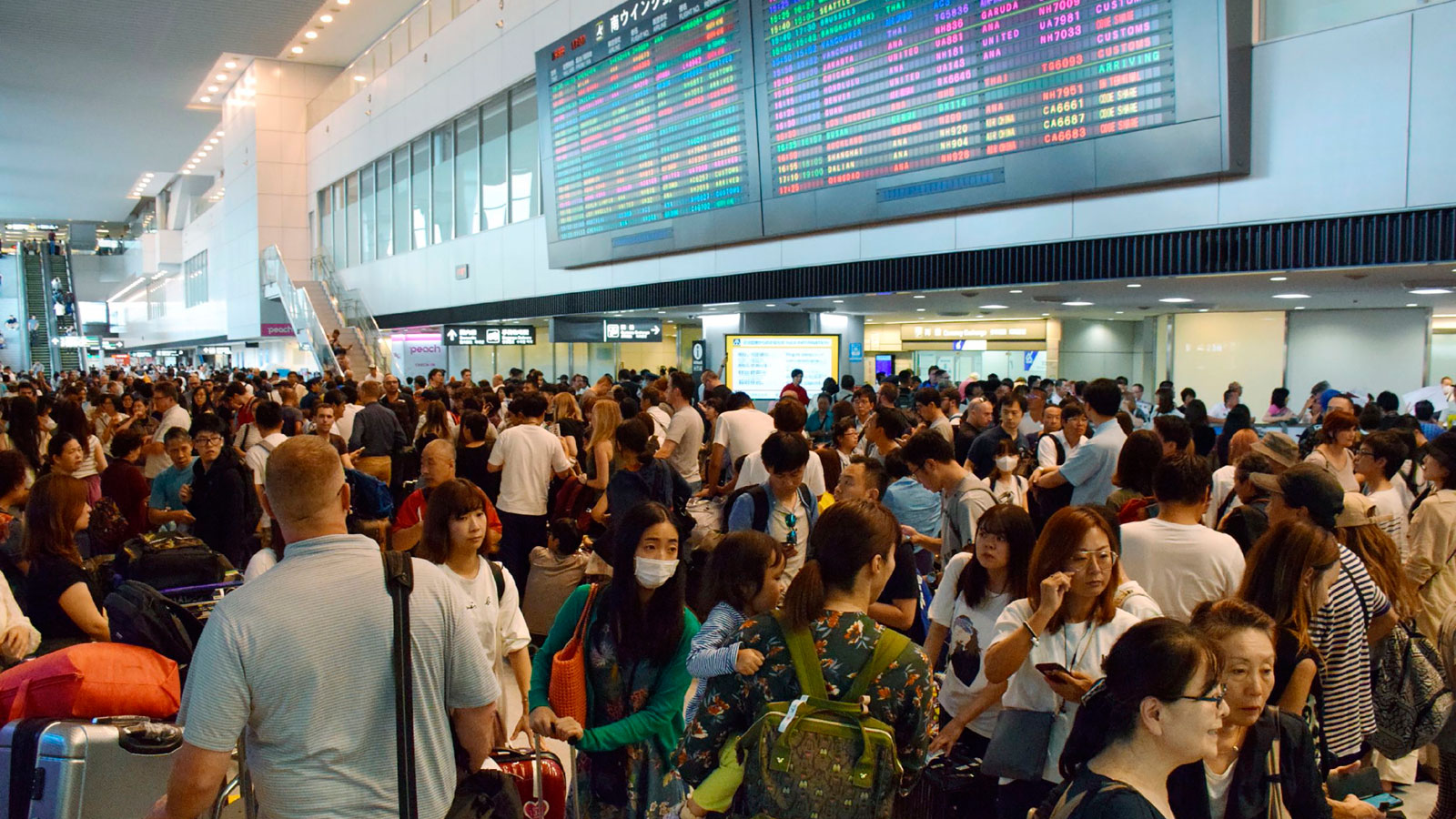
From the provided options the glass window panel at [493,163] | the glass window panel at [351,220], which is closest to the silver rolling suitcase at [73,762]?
the glass window panel at [493,163]

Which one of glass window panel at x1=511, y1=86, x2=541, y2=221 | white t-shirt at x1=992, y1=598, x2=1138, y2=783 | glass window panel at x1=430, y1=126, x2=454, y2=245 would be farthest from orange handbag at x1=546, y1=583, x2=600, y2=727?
glass window panel at x1=430, y1=126, x2=454, y2=245

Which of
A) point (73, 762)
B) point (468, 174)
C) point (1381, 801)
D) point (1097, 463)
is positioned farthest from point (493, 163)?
point (1381, 801)

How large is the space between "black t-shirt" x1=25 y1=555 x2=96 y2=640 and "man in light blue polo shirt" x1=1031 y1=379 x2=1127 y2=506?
4.86m

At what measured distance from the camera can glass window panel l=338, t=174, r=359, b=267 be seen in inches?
1009

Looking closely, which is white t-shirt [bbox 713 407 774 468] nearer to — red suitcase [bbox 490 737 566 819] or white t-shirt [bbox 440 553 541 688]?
white t-shirt [bbox 440 553 541 688]

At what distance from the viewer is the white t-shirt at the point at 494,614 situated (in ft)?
11.2

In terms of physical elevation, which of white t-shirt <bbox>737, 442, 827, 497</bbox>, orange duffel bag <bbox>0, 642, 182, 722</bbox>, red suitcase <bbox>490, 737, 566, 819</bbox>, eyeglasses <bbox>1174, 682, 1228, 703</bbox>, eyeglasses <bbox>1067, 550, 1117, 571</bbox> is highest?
eyeglasses <bbox>1067, 550, 1117, 571</bbox>

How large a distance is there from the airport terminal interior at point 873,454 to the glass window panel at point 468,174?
118 millimetres

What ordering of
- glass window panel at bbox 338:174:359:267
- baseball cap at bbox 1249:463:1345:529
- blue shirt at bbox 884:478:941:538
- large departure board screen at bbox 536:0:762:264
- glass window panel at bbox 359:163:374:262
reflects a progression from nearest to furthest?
baseball cap at bbox 1249:463:1345:529 < blue shirt at bbox 884:478:941:538 < large departure board screen at bbox 536:0:762:264 < glass window panel at bbox 359:163:374:262 < glass window panel at bbox 338:174:359:267

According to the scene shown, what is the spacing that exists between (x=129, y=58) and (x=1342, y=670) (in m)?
31.6

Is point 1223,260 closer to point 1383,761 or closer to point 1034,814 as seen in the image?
point 1383,761

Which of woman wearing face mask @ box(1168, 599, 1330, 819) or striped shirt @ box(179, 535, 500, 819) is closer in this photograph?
striped shirt @ box(179, 535, 500, 819)

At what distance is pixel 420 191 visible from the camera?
21.6 metres

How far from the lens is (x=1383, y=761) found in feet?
14.1
